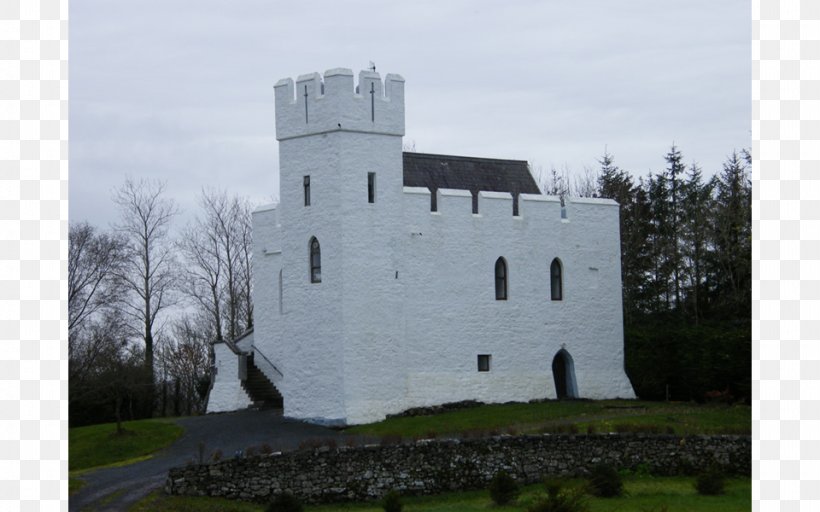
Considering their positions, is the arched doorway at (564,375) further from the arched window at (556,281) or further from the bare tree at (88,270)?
the bare tree at (88,270)

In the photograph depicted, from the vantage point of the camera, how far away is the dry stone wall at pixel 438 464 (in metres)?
26.1

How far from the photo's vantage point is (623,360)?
4091 centimetres

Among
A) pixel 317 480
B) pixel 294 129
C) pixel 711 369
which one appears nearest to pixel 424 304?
pixel 294 129

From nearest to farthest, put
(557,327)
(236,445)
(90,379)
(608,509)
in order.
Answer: (608,509) → (236,445) → (557,327) → (90,379)

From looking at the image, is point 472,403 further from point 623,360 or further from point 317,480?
point 317,480

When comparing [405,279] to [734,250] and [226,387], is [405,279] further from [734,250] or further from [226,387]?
[734,250]

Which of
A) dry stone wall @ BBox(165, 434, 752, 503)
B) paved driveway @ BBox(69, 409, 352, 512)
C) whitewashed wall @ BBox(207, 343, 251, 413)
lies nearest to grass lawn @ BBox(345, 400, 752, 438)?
dry stone wall @ BBox(165, 434, 752, 503)

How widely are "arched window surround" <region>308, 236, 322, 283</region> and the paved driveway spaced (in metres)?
4.34

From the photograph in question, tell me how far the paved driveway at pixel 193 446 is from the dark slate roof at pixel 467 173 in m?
9.03

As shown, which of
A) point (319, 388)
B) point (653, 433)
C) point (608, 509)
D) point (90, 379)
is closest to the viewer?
point (608, 509)

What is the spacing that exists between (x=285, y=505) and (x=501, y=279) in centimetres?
1614

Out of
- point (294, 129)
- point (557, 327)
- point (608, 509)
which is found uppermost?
point (294, 129)

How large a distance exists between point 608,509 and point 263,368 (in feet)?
63.8

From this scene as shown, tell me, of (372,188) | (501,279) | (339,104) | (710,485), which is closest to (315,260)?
(372,188)
